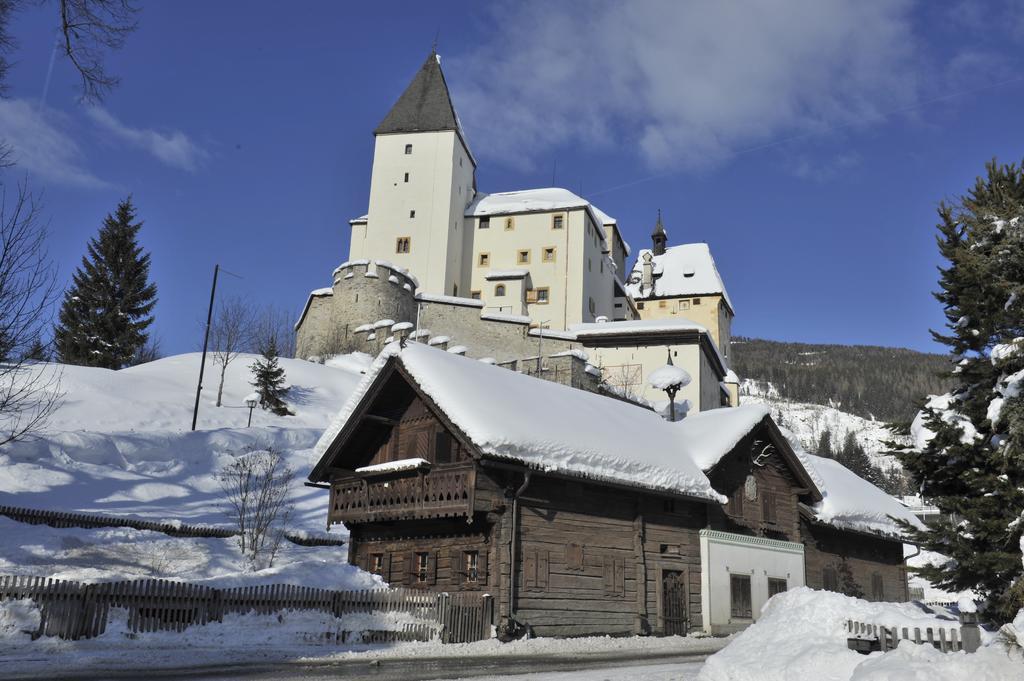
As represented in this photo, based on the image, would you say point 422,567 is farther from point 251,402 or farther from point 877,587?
A: point 251,402

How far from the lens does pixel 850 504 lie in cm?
3008

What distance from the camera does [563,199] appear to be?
73.7 m

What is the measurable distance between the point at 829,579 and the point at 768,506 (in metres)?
4.45

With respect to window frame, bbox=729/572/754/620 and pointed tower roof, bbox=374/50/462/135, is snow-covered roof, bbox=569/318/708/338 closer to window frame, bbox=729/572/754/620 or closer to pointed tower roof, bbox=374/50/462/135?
pointed tower roof, bbox=374/50/462/135

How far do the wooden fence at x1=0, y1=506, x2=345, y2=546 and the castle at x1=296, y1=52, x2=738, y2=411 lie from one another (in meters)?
26.5

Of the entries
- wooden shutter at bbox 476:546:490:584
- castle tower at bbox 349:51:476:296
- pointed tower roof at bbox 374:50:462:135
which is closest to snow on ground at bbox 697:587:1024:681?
wooden shutter at bbox 476:546:490:584

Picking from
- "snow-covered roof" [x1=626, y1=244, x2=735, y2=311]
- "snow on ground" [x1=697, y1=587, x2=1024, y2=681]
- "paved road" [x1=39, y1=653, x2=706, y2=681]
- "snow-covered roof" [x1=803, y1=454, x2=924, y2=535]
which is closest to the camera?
"snow on ground" [x1=697, y1=587, x2=1024, y2=681]

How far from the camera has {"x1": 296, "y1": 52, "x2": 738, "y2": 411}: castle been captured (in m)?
58.6

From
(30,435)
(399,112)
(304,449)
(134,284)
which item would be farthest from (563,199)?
(30,435)

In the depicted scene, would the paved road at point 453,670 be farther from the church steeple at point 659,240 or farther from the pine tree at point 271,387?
the church steeple at point 659,240

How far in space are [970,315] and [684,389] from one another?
136 feet

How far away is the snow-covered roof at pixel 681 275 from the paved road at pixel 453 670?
7550cm

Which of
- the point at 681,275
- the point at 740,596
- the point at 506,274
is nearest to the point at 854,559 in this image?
the point at 740,596

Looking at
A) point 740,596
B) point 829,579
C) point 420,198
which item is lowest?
point 740,596
